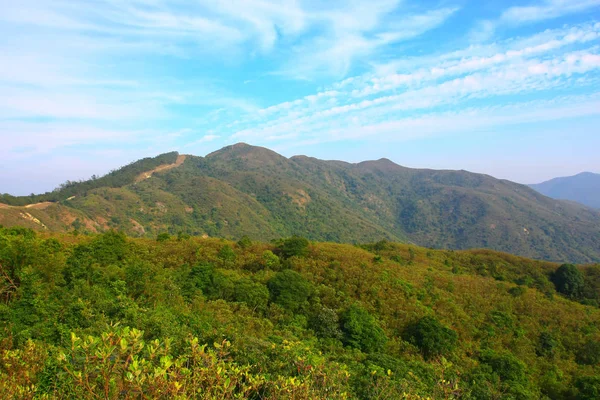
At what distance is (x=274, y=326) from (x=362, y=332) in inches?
179

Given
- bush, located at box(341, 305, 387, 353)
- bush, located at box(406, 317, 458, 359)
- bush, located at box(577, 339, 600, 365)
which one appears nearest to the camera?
bush, located at box(341, 305, 387, 353)

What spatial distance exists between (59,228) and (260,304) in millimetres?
57470

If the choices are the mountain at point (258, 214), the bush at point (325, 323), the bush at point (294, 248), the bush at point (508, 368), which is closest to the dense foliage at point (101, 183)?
the mountain at point (258, 214)

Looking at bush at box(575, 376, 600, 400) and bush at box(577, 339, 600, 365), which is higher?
bush at box(575, 376, 600, 400)

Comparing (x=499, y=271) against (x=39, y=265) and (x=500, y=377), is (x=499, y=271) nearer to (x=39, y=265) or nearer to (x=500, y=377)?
(x=500, y=377)

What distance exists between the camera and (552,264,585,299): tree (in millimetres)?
30916

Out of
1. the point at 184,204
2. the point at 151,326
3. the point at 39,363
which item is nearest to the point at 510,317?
the point at 151,326

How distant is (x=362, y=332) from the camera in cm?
1734

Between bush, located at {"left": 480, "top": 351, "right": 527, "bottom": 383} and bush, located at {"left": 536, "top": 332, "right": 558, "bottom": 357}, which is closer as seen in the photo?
bush, located at {"left": 480, "top": 351, "right": 527, "bottom": 383}

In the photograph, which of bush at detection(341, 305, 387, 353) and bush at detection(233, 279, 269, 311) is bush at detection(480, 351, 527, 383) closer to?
bush at detection(341, 305, 387, 353)

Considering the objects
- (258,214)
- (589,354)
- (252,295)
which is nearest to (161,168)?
(258,214)

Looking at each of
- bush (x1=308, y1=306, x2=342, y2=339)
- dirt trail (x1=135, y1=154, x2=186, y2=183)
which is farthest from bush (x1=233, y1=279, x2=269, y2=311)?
dirt trail (x1=135, y1=154, x2=186, y2=183)

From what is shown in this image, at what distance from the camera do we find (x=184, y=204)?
106m

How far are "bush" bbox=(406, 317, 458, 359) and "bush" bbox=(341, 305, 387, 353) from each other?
2.03 m
